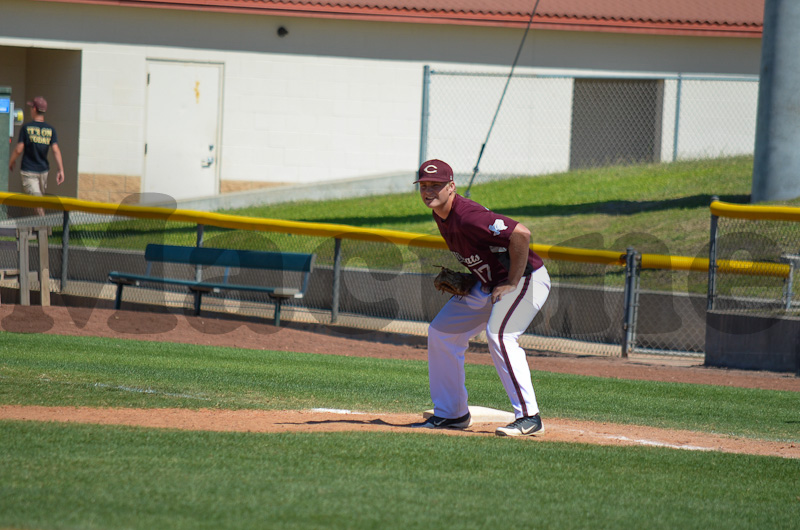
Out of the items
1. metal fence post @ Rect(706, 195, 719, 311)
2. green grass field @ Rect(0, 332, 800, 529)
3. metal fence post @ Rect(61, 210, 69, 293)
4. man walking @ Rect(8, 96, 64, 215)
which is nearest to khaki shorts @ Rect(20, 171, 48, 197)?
man walking @ Rect(8, 96, 64, 215)

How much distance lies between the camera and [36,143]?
50.2ft

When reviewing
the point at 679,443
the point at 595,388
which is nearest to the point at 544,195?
the point at 595,388

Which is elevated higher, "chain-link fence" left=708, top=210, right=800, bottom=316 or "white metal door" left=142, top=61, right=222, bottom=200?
"white metal door" left=142, top=61, right=222, bottom=200

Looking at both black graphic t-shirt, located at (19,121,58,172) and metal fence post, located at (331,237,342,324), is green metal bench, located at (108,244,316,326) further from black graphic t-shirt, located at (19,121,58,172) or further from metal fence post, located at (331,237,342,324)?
black graphic t-shirt, located at (19,121,58,172)

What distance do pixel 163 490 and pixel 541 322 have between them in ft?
28.4

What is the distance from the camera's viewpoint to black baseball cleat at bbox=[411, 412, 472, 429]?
6.82 m

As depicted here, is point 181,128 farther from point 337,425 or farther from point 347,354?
point 337,425

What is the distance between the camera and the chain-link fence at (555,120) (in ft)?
66.2

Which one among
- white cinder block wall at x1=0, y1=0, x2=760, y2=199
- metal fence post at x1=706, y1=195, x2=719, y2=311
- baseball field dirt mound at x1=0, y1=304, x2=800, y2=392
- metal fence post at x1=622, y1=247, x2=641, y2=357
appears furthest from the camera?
white cinder block wall at x1=0, y1=0, x2=760, y2=199

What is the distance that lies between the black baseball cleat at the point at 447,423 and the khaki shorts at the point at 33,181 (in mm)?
10707

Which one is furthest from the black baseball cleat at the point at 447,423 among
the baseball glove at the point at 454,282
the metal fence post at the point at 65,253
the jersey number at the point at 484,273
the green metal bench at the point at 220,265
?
the metal fence post at the point at 65,253

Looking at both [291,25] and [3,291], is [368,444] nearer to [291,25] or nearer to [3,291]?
[3,291]

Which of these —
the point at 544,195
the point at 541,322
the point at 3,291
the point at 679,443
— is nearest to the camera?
the point at 679,443

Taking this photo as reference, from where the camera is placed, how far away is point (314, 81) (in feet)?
67.2
